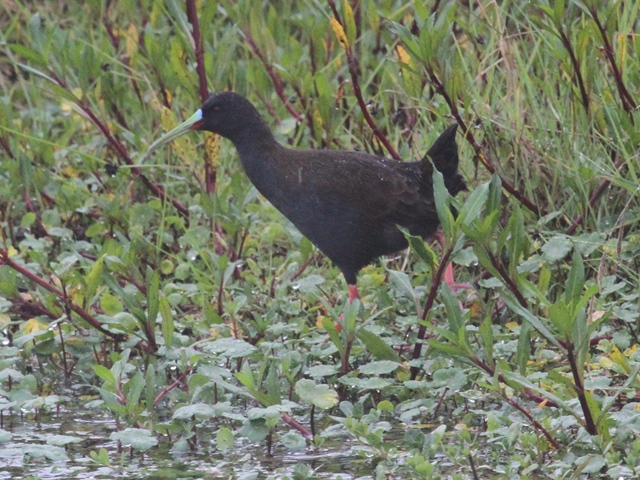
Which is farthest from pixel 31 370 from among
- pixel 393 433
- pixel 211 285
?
pixel 393 433

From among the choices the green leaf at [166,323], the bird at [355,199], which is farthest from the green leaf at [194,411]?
the bird at [355,199]

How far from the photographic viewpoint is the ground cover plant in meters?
3.15

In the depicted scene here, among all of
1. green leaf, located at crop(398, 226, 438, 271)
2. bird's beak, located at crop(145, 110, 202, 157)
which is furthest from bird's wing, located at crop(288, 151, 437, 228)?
green leaf, located at crop(398, 226, 438, 271)

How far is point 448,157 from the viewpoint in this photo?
428 centimetres

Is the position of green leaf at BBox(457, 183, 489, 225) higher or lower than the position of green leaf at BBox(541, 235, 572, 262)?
lower

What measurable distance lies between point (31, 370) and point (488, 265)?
188cm

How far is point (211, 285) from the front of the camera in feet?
14.6

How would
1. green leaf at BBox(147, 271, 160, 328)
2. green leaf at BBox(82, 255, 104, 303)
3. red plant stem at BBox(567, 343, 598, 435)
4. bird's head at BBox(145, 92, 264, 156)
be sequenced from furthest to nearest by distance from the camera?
bird's head at BBox(145, 92, 264, 156), green leaf at BBox(82, 255, 104, 303), green leaf at BBox(147, 271, 160, 328), red plant stem at BBox(567, 343, 598, 435)

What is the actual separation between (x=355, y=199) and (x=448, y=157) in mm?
394

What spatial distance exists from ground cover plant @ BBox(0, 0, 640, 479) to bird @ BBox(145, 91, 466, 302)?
0.47 feet

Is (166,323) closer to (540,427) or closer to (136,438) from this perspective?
(136,438)

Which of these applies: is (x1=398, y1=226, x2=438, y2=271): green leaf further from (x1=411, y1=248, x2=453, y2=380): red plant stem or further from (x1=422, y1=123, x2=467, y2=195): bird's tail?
(x1=422, y1=123, x2=467, y2=195): bird's tail

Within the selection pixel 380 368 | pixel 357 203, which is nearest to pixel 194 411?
pixel 380 368

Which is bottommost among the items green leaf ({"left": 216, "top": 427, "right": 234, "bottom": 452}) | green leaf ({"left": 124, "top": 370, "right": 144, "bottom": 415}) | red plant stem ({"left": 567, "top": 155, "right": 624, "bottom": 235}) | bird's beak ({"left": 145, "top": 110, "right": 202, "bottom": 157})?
green leaf ({"left": 216, "top": 427, "right": 234, "bottom": 452})
